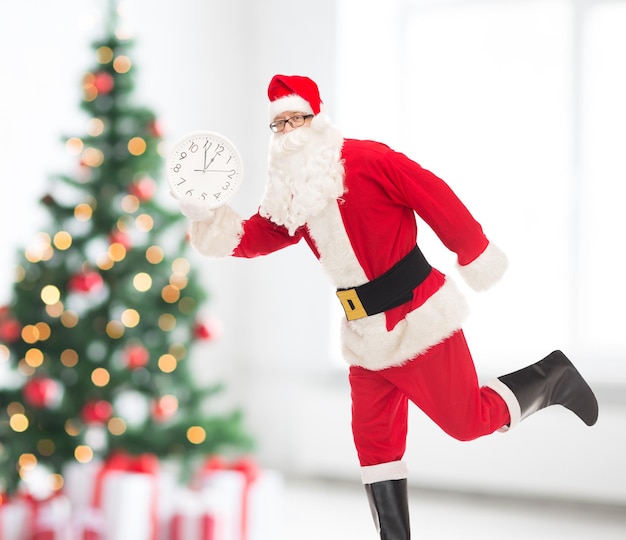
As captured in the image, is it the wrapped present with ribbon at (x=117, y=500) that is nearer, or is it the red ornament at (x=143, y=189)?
the wrapped present with ribbon at (x=117, y=500)

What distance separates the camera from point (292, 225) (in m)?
1.60

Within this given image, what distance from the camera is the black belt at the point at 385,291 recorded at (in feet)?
5.24

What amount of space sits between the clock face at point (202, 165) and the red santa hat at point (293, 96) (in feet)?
0.38

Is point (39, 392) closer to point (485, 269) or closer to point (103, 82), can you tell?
point (103, 82)

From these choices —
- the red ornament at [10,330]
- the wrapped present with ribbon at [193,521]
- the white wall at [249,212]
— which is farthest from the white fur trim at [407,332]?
the white wall at [249,212]

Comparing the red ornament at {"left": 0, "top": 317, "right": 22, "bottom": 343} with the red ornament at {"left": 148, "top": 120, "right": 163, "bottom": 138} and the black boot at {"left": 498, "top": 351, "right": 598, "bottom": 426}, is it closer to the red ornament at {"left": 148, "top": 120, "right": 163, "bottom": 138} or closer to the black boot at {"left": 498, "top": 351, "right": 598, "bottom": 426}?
the red ornament at {"left": 148, "top": 120, "right": 163, "bottom": 138}

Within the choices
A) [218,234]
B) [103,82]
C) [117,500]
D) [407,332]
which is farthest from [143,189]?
[407,332]

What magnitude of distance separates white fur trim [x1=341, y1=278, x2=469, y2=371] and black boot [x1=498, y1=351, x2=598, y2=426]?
186 mm

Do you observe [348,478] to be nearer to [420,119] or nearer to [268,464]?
[268,464]

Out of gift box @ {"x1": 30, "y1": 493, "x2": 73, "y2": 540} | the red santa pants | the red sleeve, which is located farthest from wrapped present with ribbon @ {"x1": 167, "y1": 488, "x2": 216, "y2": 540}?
the red sleeve

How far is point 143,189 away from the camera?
2.83 metres

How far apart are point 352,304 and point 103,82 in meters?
1.55

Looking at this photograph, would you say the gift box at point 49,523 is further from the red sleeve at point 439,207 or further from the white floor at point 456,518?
the red sleeve at point 439,207

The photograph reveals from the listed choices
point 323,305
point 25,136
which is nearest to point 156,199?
point 25,136
